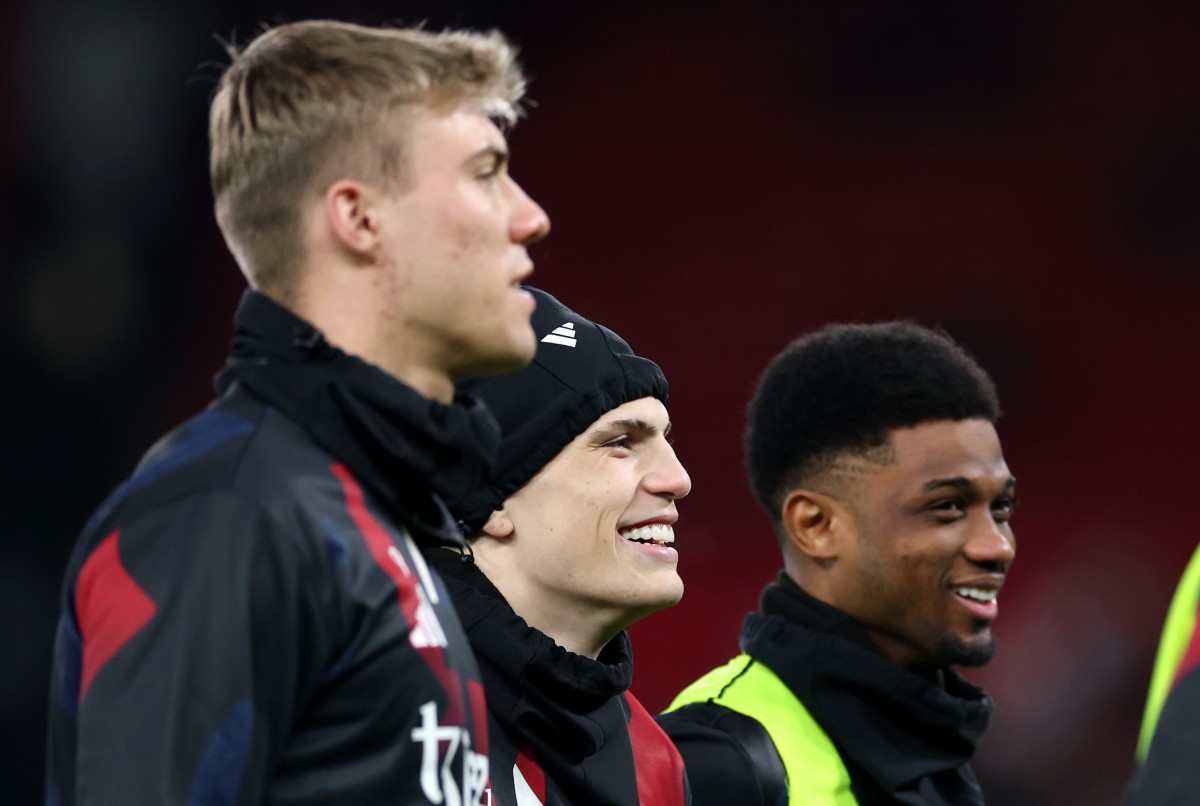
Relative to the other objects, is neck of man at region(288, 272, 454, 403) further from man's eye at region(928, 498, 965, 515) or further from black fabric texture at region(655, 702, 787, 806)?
man's eye at region(928, 498, 965, 515)

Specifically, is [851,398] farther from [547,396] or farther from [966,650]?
[547,396]

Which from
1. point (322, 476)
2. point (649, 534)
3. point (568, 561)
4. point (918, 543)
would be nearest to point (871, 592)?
point (918, 543)

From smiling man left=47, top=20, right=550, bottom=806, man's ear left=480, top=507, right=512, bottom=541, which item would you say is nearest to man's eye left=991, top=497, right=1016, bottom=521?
man's ear left=480, top=507, right=512, bottom=541

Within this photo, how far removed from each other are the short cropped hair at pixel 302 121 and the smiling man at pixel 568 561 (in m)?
0.92

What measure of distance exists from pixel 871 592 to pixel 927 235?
164 inches

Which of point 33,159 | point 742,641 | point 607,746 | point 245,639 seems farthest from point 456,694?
point 33,159

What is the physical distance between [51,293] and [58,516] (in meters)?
0.75

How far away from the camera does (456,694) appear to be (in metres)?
1.62

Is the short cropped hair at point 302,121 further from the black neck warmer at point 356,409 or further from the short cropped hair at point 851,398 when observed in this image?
the short cropped hair at point 851,398

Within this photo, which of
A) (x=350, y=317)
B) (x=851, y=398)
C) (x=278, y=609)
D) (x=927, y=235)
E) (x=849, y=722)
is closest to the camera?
(x=278, y=609)

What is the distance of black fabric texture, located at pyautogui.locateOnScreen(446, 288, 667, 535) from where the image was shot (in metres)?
2.60

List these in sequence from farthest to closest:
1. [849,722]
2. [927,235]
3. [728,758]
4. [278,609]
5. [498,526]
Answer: [927,235] → [849,722] → [728,758] → [498,526] → [278,609]

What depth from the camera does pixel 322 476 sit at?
1.59 m

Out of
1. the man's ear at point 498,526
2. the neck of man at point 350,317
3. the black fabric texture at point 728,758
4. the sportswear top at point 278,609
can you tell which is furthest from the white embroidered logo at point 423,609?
the black fabric texture at point 728,758
